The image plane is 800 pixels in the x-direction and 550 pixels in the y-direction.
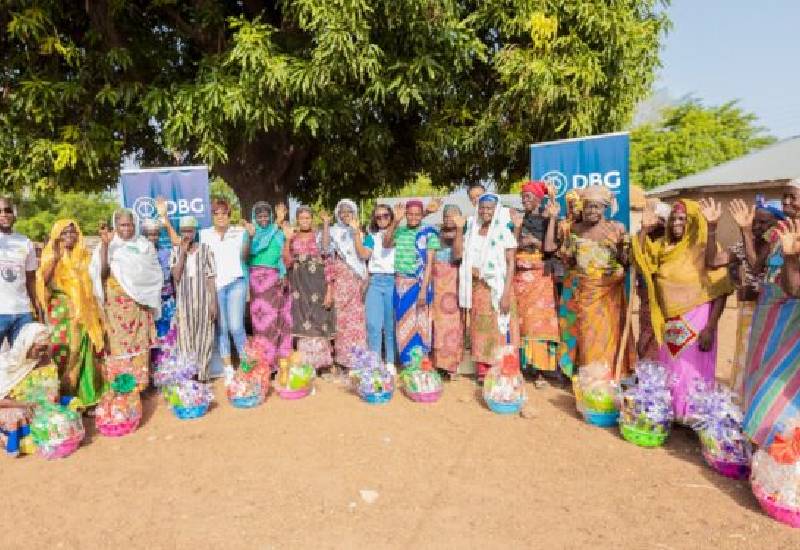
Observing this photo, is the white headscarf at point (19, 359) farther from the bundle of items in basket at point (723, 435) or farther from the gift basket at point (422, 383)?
the bundle of items in basket at point (723, 435)

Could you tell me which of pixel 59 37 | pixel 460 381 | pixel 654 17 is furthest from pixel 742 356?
pixel 59 37

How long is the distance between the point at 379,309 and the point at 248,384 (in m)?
1.40

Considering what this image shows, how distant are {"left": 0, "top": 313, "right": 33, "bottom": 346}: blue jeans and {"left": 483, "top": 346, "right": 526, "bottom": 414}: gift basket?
3.79 meters

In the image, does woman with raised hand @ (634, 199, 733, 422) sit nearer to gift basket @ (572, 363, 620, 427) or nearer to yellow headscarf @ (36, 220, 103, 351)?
gift basket @ (572, 363, 620, 427)

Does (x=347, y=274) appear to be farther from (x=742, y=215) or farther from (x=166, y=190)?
(x=742, y=215)

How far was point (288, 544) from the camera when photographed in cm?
286

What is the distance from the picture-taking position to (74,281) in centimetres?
468

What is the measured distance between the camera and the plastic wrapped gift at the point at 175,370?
4.80 m

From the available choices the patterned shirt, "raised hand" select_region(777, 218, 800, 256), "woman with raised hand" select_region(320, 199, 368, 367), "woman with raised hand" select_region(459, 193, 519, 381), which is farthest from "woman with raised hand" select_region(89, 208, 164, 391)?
"raised hand" select_region(777, 218, 800, 256)

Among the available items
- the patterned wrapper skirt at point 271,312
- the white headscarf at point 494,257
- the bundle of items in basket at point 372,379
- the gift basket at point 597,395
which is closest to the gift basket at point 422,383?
the bundle of items in basket at point 372,379

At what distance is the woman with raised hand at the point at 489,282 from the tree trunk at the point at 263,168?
163 inches

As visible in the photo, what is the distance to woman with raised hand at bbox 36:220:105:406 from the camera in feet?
15.0

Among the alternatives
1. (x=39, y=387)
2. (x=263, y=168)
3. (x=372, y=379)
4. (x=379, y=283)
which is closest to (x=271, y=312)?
(x=379, y=283)

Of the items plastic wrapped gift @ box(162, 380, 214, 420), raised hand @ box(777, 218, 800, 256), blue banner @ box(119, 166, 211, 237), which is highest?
blue banner @ box(119, 166, 211, 237)
